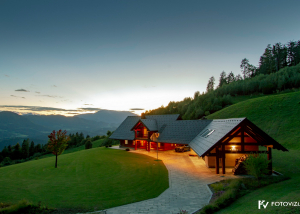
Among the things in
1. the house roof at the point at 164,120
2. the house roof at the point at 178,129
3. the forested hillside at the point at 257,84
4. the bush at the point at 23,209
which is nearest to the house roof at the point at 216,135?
the house roof at the point at 178,129

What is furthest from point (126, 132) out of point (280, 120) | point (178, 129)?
point (280, 120)

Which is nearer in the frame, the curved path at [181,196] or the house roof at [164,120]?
the curved path at [181,196]

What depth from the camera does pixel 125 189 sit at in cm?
1397

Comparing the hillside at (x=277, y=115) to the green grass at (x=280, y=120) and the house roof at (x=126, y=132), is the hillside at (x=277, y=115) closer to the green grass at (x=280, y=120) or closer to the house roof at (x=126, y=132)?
the green grass at (x=280, y=120)

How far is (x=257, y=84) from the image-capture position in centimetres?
6656

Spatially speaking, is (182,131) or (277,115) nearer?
(182,131)

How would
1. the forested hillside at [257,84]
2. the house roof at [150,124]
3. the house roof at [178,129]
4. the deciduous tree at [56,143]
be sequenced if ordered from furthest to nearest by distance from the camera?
the forested hillside at [257,84]
the house roof at [150,124]
the house roof at [178,129]
the deciduous tree at [56,143]

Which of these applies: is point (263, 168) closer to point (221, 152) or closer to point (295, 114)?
point (221, 152)

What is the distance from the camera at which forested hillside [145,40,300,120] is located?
5802cm

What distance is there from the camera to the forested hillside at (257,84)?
58019 millimetres

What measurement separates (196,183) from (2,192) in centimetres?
1659

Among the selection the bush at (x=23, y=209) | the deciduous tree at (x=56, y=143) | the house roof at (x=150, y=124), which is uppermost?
the house roof at (x=150, y=124)

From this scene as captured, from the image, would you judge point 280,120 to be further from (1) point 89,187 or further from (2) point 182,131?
(1) point 89,187

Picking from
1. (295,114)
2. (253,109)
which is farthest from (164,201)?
(253,109)
